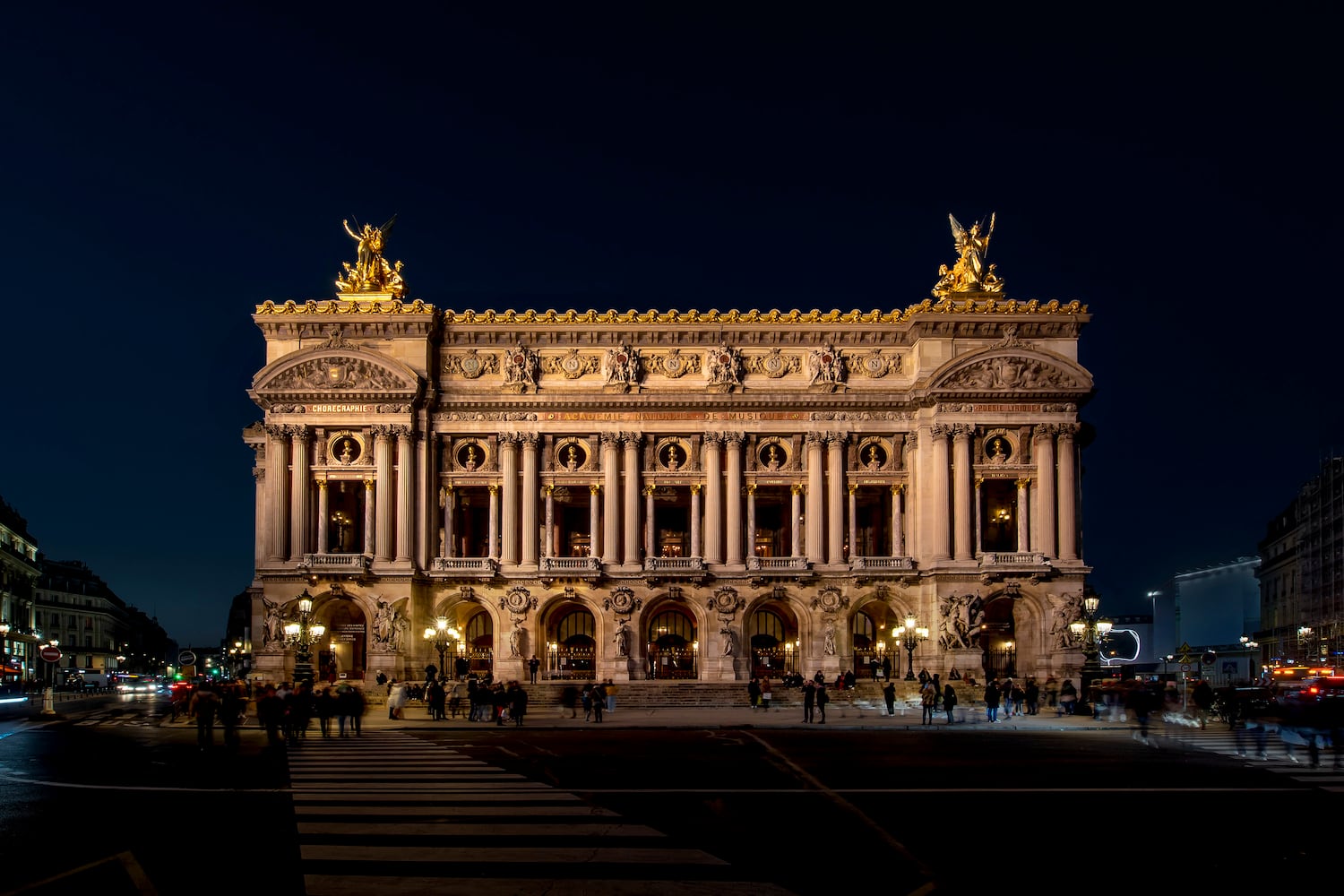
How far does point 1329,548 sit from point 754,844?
9787 centimetres

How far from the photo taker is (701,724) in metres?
51.3

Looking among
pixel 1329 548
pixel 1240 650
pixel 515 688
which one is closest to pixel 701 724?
pixel 515 688

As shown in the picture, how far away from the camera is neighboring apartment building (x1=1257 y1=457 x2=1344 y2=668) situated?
329 feet

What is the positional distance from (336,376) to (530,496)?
12621 mm

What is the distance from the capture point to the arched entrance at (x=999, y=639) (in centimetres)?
7538

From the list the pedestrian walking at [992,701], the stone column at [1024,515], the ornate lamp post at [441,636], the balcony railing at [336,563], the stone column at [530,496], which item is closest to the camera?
the pedestrian walking at [992,701]

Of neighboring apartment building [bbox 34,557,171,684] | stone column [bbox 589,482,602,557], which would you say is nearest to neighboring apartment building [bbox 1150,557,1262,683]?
stone column [bbox 589,482,602,557]

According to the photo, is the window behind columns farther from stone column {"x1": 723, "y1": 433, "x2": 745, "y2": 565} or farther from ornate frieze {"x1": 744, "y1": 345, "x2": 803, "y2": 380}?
stone column {"x1": 723, "y1": 433, "x2": 745, "y2": 565}

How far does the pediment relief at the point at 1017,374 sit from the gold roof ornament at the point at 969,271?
15.1 feet

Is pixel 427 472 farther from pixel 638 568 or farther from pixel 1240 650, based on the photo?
pixel 1240 650

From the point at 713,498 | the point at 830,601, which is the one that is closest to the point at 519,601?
the point at 713,498

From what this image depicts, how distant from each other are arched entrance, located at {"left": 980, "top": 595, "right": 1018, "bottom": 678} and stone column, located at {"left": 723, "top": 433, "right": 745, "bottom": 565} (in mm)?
14463

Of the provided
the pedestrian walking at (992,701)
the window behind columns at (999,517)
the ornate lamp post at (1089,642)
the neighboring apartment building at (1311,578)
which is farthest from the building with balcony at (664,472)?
the neighboring apartment building at (1311,578)

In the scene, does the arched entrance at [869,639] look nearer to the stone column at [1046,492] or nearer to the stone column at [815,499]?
the stone column at [815,499]
